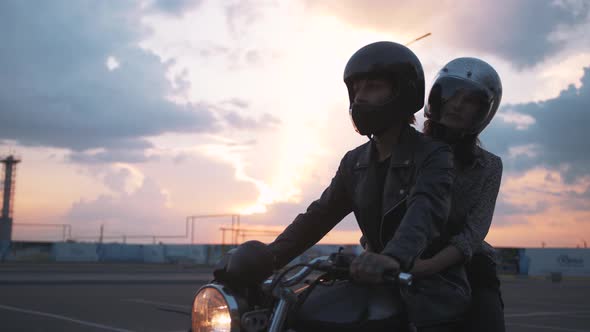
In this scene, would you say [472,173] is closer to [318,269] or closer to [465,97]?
[465,97]

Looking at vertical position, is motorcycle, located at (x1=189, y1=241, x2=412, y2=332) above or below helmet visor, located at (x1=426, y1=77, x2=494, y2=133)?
below

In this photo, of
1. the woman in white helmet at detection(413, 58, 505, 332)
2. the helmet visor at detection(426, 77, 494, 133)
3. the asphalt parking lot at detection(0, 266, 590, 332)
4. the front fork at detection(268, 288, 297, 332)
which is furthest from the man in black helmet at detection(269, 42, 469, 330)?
the asphalt parking lot at detection(0, 266, 590, 332)

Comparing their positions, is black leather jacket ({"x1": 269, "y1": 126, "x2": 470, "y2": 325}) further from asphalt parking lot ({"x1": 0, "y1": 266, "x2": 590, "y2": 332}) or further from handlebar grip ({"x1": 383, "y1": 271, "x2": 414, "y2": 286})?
asphalt parking lot ({"x1": 0, "y1": 266, "x2": 590, "y2": 332})

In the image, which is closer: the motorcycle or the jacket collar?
the motorcycle

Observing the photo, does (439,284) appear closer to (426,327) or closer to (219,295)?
(426,327)

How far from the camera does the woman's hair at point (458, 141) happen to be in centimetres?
310

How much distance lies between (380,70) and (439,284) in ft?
2.44

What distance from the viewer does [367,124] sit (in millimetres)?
2463

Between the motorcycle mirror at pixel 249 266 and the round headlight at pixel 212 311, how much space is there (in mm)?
68

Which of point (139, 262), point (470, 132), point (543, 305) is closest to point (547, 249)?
point (543, 305)

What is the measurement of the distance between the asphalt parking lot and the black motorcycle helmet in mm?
7342

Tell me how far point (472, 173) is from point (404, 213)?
78cm

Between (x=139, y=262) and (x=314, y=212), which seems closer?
(x=314, y=212)

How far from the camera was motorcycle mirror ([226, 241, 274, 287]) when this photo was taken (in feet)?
6.53
